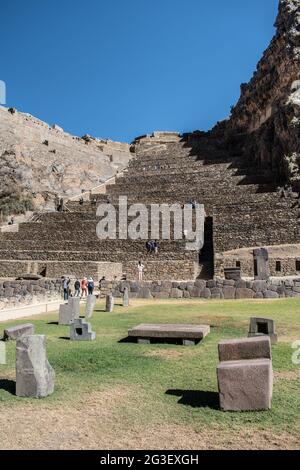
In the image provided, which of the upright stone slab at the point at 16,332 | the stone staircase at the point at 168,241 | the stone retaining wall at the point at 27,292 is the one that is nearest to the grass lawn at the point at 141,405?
the upright stone slab at the point at 16,332

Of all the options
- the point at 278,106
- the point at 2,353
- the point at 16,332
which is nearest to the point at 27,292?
the point at 16,332

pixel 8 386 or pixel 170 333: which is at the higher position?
pixel 170 333

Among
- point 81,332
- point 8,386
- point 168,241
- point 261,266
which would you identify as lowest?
point 8,386

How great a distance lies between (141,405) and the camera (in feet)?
16.4

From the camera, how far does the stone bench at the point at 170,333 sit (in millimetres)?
8430

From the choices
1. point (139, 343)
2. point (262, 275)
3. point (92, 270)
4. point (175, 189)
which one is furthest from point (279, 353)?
point (175, 189)

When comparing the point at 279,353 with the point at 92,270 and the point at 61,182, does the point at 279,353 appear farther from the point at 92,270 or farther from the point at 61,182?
the point at 61,182

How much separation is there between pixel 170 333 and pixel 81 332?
1907 millimetres

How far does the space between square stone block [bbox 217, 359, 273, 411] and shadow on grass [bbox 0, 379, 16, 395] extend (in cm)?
271

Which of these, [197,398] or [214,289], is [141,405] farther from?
[214,289]

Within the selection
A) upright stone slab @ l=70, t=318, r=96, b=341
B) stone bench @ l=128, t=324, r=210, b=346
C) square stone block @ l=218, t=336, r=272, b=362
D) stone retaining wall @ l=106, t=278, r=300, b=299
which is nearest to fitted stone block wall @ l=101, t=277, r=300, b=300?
stone retaining wall @ l=106, t=278, r=300, b=299

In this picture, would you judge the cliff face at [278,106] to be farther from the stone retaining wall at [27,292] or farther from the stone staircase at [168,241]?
the stone retaining wall at [27,292]

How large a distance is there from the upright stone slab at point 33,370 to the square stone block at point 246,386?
2182mm
